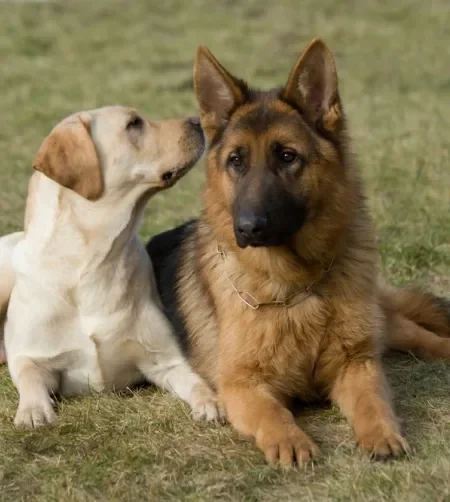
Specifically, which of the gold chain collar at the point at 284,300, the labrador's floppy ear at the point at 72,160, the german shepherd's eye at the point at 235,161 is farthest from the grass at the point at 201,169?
the german shepherd's eye at the point at 235,161

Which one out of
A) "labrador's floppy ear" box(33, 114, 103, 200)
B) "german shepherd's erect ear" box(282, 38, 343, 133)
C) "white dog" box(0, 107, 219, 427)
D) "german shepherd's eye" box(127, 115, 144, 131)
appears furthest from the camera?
"german shepherd's eye" box(127, 115, 144, 131)

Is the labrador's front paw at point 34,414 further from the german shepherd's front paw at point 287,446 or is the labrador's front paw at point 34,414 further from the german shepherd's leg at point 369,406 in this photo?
the german shepherd's leg at point 369,406

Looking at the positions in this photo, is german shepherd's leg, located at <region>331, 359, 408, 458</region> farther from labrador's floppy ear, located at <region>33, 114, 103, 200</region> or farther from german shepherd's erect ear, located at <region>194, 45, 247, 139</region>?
labrador's floppy ear, located at <region>33, 114, 103, 200</region>

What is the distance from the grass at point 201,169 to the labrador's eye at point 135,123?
1398mm

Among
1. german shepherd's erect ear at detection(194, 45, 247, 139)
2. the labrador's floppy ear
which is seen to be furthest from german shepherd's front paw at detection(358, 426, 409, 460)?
the labrador's floppy ear

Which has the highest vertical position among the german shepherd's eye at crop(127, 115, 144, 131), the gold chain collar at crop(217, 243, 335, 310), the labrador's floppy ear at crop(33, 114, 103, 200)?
the german shepherd's eye at crop(127, 115, 144, 131)

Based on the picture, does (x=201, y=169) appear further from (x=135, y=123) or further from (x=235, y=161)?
(x=235, y=161)

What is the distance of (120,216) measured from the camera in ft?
16.6

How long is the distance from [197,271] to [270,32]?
12450 mm

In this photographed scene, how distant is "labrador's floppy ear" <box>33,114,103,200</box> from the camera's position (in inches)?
192

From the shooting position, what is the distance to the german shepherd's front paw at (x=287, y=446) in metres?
4.05

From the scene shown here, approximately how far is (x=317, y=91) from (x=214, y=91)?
0.53 meters

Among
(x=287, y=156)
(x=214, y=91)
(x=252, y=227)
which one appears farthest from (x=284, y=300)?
(x=214, y=91)

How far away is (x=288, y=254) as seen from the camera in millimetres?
4742
